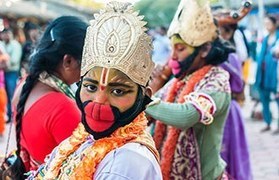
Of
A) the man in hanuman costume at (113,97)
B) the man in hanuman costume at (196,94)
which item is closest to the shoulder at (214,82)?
the man in hanuman costume at (196,94)

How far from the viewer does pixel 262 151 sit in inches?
324

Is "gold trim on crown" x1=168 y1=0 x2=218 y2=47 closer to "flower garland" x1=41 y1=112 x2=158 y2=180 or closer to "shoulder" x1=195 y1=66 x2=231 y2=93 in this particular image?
"shoulder" x1=195 y1=66 x2=231 y2=93

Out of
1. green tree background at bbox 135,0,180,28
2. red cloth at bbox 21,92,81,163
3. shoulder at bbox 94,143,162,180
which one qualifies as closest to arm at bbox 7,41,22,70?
red cloth at bbox 21,92,81,163

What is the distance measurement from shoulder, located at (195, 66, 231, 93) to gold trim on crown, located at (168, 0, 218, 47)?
0.20 metres

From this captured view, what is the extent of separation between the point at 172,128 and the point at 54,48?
3.35 feet

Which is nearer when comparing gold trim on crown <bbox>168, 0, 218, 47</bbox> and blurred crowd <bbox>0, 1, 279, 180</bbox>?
blurred crowd <bbox>0, 1, 279, 180</bbox>

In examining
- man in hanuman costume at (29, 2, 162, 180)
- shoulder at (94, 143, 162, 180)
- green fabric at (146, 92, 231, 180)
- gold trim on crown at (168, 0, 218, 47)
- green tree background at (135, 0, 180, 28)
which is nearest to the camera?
shoulder at (94, 143, 162, 180)

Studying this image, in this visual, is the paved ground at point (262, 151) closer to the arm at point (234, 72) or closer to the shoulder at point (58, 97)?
the arm at point (234, 72)

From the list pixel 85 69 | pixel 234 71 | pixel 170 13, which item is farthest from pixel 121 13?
pixel 170 13

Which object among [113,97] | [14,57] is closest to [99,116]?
[113,97]

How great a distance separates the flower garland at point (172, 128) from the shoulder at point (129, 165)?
1.50 meters

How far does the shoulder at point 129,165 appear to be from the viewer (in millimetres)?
1945

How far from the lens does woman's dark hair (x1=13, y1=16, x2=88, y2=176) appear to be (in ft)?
9.37

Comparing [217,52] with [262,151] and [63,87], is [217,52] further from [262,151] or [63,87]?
[262,151]
